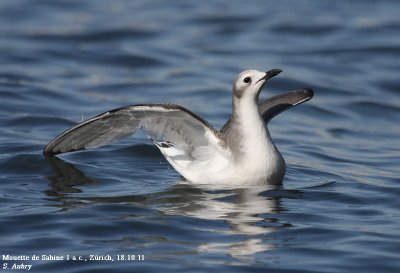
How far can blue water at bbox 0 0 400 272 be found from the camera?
8562 mm

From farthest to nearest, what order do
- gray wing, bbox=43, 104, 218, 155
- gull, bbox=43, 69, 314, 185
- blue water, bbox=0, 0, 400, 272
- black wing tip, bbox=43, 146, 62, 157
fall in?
black wing tip, bbox=43, 146, 62, 157, gull, bbox=43, 69, 314, 185, gray wing, bbox=43, 104, 218, 155, blue water, bbox=0, 0, 400, 272

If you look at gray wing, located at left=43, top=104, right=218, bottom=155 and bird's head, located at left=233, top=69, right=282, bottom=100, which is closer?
gray wing, located at left=43, top=104, right=218, bottom=155

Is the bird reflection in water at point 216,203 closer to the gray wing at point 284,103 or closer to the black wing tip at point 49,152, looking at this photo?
the black wing tip at point 49,152

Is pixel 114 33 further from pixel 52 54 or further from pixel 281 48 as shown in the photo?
pixel 281 48

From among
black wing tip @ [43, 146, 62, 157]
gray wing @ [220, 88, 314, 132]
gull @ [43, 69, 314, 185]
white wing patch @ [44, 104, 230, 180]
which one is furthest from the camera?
gray wing @ [220, 88, 314, 132]

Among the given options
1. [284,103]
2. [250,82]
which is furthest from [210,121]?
[250,82]

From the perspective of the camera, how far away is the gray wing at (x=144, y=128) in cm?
988

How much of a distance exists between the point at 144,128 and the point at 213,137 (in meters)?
0.74

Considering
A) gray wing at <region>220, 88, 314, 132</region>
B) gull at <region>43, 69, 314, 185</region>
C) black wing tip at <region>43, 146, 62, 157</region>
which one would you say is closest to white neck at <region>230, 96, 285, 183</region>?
gull at <region>43, 69, 314, 185</region>

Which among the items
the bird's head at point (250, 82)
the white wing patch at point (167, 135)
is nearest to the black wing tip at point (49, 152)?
the white wing patch at point (167, 135)

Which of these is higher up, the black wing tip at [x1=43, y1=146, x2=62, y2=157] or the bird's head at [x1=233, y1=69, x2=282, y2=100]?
the bird's head at [x1=233, y1=69, x2=282, y2=100]

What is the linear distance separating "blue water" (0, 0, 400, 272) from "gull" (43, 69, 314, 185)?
0.69 feet

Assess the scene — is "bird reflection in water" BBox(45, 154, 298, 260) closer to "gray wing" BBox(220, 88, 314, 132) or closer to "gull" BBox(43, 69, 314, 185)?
"gull" BBox(43, 69, 314, 185)

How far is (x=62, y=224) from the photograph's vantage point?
9.05 meters
